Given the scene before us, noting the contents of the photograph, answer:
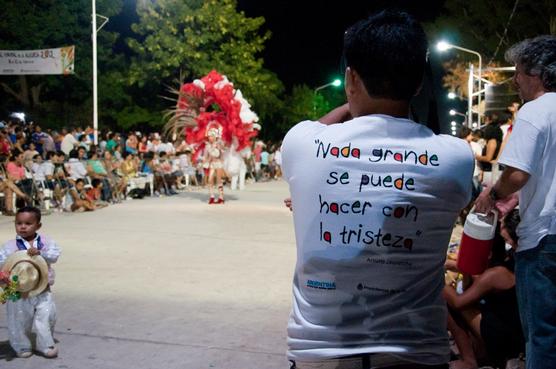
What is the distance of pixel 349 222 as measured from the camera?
2039 millimetres

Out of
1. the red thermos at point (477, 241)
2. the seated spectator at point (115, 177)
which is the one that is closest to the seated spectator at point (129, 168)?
the seated spectator at point (115, 177)

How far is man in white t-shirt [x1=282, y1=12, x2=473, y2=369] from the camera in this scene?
2021 millimetres

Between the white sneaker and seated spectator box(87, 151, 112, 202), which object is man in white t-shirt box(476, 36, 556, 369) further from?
seated spectator box(87, 151, 112, 202)

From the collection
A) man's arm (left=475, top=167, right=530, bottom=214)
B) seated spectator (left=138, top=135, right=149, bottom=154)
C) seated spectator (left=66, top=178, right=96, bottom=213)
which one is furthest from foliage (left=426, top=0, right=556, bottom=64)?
man's arm (left=475, top=167, right=530, bottom=214)

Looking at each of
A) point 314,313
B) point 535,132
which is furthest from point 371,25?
point 535,132

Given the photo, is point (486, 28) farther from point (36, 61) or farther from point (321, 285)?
point (321, 285)

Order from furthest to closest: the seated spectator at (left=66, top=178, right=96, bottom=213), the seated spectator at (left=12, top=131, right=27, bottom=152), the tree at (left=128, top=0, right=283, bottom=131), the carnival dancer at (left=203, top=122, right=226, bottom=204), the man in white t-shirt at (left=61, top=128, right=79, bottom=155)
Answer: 1. the tree at (left=128, top=0, right=283, bottom=131)
2. the man in white t-shirt at (left=61, top=128, right=79, bottom=155)
3. the seated spectator at (left=12, top=131, right=27, bottom=152)
4. the carnival dancer at (left=203, top=122, right=226, bottom=204)
5. the seated spectator at (left=66, top=178, right=96, bottom=213)

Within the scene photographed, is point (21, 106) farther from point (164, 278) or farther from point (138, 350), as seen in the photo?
point (138, 350)

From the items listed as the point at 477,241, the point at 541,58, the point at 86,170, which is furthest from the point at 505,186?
the point at 86,170

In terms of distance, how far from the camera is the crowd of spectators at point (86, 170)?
15.7 m

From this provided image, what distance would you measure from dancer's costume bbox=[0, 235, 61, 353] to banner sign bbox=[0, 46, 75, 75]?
69.1ft

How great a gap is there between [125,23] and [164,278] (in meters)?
42.1

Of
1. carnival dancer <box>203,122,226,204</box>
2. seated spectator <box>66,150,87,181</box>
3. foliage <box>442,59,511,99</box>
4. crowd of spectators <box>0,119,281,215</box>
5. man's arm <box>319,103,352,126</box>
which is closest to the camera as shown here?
man's arm <box>319,103,352,126</box>

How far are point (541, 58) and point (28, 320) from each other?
3.99 meters
